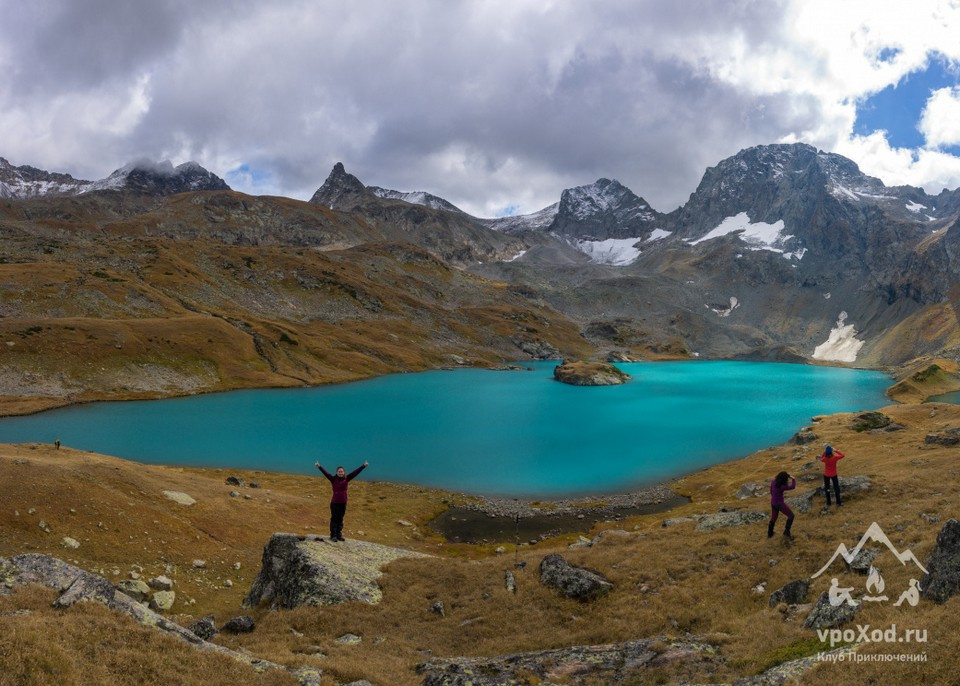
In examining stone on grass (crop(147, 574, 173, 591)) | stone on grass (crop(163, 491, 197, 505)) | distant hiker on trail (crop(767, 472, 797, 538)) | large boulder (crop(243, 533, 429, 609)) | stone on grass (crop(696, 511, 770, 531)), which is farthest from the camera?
stone on grass (crop(163, 491, 197, 505))

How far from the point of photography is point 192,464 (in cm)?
5991

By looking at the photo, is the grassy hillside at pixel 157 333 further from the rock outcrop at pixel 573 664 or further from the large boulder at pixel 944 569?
the large boulder at pixel 944 569

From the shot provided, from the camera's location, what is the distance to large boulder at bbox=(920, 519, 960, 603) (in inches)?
493

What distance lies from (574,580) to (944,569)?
11285mm

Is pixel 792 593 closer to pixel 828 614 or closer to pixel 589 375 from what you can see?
pixel 828 614

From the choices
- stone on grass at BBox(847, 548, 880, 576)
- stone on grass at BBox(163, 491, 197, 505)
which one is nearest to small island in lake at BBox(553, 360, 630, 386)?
stone on grass at BBox(163, 491, 197, 505)

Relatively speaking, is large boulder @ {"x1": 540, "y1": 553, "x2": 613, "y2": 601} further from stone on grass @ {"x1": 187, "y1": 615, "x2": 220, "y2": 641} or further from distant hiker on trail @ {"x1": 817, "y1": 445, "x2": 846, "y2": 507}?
distant hiker on trail @ {"x1": 817, "y1": 445, "x2": 846, "y2": 507}

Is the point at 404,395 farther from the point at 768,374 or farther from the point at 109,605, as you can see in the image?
the point at 768,374

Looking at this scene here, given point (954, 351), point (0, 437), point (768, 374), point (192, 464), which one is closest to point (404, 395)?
point (192, 464)

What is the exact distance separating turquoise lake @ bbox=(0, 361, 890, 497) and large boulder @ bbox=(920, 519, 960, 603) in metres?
39.4

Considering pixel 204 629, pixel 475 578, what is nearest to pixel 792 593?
pixel 475 578

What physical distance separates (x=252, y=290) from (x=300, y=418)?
12352 cm

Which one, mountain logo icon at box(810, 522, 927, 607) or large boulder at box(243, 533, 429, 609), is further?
large boulder at box(243, 533, 429, 609)

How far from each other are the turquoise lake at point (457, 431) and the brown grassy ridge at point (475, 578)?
67.3 feet
